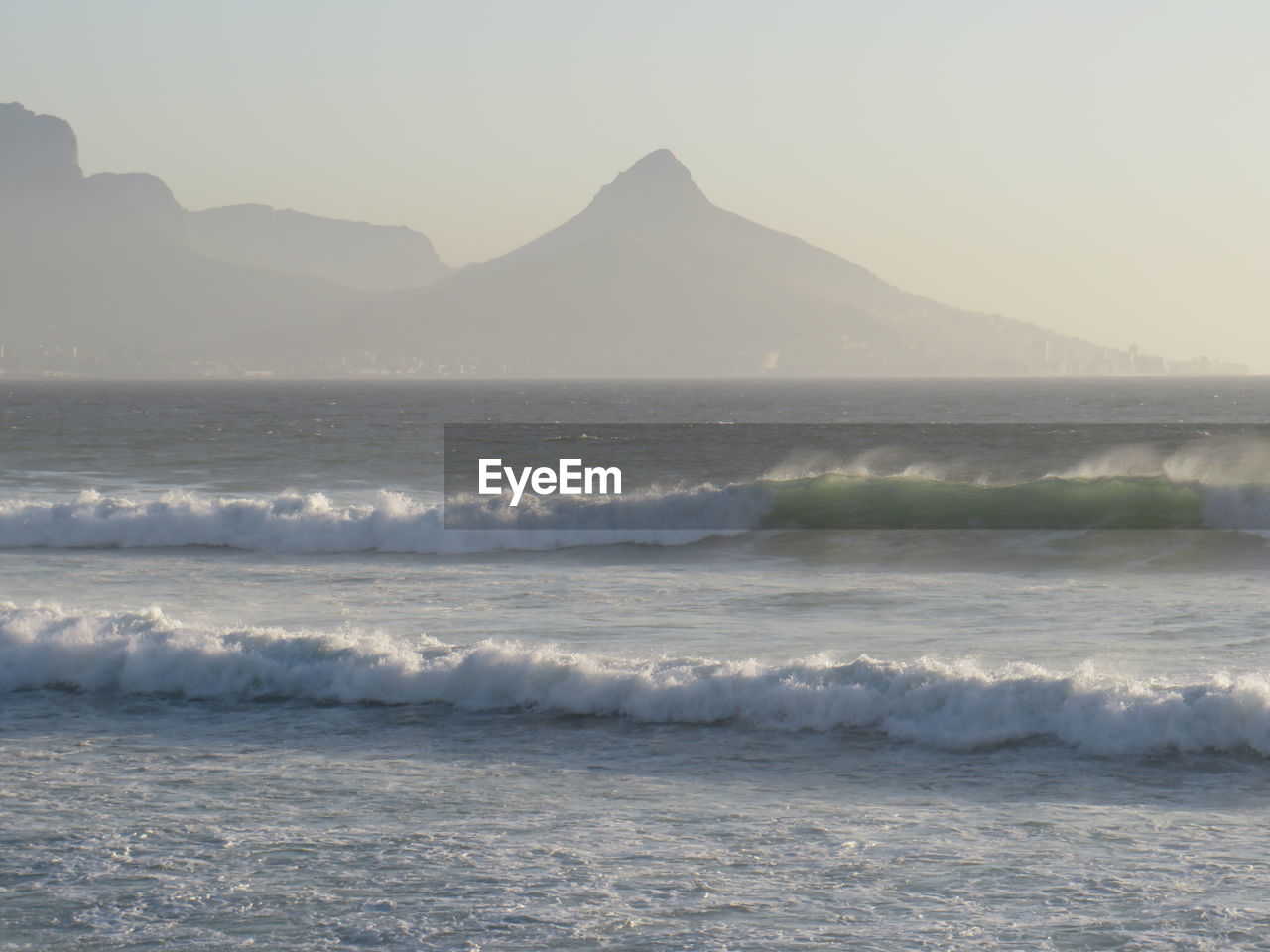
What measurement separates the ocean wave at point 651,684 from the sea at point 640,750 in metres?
0.04

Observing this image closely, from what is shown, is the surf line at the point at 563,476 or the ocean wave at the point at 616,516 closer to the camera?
the ocean wave at the point at 616,516

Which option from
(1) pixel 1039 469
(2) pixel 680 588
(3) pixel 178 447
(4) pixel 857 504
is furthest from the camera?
(3) pixel 178 447

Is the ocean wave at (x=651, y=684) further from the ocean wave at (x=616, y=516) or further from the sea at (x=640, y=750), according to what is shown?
the ocean wave at (x=616, y=516)

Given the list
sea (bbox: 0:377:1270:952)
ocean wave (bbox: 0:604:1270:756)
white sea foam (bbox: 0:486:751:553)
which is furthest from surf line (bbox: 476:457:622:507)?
ocean wave (bbox: 0:604:1270:756)

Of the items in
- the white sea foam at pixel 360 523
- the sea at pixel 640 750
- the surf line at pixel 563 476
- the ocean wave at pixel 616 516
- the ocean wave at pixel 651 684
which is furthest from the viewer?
the surf line at pixel 563 476

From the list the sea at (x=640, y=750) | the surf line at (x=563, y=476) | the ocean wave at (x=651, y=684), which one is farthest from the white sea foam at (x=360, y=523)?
the ocean wave at (x=651, y=684)

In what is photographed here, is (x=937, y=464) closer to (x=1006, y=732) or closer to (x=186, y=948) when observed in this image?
(x=1006, y=732)

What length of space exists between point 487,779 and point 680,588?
1054 cm

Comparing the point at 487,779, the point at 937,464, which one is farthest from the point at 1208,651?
the point at 937,464

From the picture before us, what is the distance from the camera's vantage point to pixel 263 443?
69.4 metres

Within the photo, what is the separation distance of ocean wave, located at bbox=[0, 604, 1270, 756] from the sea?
4 centimetres

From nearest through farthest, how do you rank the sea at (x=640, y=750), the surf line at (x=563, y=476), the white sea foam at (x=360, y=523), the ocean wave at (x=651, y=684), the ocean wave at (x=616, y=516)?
the sea at (x=640, y=750), the ocean wave at (x=651, y=684), the white sea foam at (x=360, y=523), the ocean wave at (x=616, y=516), the surf line at (x=563, y=476)

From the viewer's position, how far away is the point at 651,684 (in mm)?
13031

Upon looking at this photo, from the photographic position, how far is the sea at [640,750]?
26.6 feet
